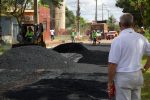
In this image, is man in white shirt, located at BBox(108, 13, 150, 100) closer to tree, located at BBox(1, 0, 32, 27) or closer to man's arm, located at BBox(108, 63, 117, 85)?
man's arm, located at BBox(108, 63, 117, 85)

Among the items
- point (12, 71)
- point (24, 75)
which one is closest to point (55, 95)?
point (24, 75)

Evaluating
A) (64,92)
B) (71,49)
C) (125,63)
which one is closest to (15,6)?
(71,49)

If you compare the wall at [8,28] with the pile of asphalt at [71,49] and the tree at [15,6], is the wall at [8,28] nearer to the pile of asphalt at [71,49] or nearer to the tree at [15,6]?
the tree at [15,6]

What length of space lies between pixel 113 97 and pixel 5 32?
1980 inches

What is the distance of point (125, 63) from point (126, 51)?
168 millimetres

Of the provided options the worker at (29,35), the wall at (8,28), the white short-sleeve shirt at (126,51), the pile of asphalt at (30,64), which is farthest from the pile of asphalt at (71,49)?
the wall at (8,28)

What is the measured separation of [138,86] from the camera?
6.79 meters

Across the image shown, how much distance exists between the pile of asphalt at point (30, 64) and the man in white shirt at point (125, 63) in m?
9.97

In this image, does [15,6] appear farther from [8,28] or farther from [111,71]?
[111,71]

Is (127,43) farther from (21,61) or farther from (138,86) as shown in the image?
(21,61)

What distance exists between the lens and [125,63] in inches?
266

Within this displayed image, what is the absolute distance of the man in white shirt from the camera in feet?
21.9

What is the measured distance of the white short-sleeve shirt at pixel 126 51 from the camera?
21.8ft

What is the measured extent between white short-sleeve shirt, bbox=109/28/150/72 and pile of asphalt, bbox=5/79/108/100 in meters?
4.55
